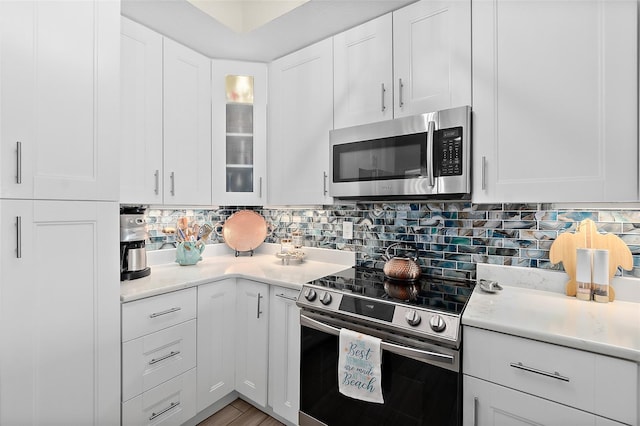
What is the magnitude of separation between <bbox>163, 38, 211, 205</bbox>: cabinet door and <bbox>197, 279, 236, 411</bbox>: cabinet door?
0.66m

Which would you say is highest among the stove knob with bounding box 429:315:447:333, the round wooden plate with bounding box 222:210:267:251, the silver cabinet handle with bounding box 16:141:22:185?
the silver cabinet handle with bounding box 16:141:22:185

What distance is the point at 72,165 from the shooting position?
1270 millimetres

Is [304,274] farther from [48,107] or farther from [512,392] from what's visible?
[48,107]

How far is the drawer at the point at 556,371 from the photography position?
93 centimetres

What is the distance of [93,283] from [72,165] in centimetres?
51

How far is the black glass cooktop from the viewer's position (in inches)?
53.4

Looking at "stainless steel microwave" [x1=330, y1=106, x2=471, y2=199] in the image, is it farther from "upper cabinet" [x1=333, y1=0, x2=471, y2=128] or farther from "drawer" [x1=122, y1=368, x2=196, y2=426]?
"drawer" [x1=122, y1=368, x2=196, y2=426]

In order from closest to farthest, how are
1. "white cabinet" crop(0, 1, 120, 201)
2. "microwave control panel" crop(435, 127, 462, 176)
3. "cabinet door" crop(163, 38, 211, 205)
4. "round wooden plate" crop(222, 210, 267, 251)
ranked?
"white cabinet" crop(0, 1, 120, 201) < "microwave control panel" crop(435, 127, 462, 176) < "cabinet door" crop(163, 38, 211, 205) < "round wooden plate" crop(222, 210, 267, 251)

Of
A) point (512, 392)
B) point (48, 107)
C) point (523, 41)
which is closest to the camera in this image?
point (512, 392)

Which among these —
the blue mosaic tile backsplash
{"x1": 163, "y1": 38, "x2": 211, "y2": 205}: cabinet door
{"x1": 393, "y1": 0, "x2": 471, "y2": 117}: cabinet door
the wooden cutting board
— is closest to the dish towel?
the blue mosaic tile backsplash

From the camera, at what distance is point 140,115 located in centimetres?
180

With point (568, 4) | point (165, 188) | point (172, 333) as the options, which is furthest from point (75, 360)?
point (568, 4)

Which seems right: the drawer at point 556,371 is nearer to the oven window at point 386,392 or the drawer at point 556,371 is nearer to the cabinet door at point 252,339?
the oven window at point 386,392

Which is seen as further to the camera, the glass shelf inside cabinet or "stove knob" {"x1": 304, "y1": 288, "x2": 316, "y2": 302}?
the glass shelf inside cabinet
